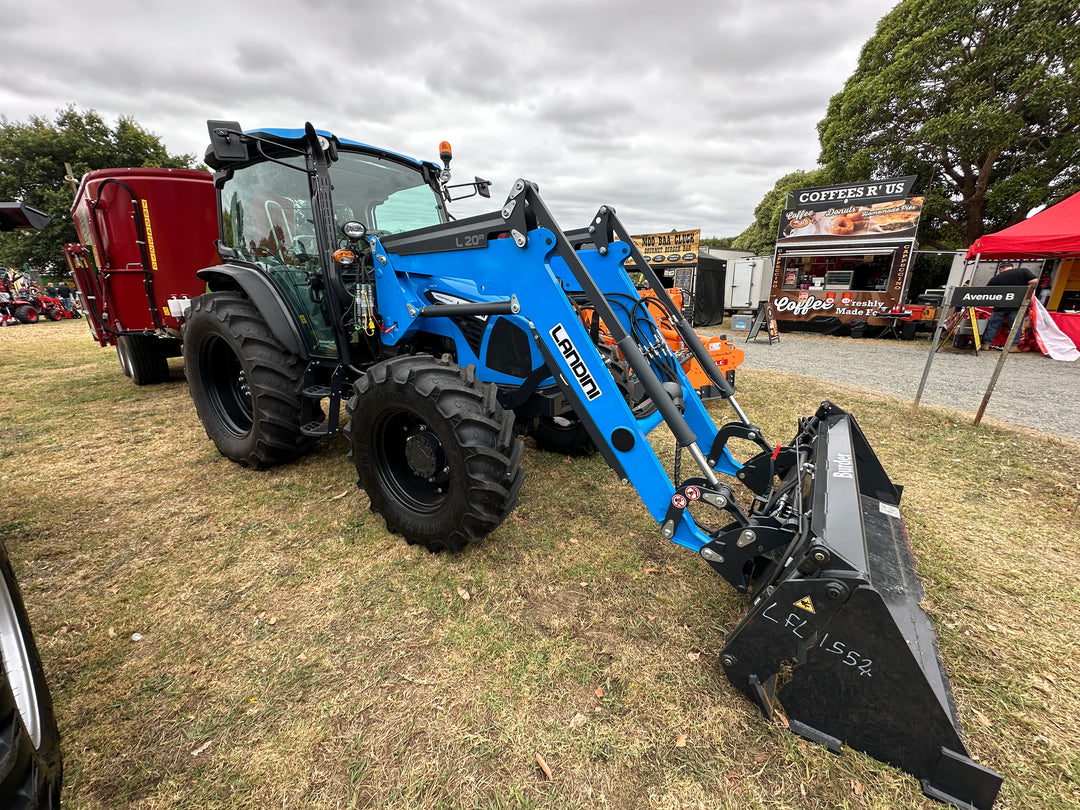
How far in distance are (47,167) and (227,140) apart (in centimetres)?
3402

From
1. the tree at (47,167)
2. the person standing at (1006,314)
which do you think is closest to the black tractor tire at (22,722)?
the person standing at (1006,314)

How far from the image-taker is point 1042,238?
8.94 metres

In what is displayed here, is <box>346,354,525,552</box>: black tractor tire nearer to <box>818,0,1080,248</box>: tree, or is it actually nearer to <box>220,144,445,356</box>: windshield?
<box>220,144,445,356</box>: windshield

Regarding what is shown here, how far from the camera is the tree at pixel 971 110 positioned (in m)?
13.8

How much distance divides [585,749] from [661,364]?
2397 millimetres

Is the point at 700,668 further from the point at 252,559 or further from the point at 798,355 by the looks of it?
the point at 798,355

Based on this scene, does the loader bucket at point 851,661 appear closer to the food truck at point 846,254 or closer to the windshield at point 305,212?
the windshield at point 305,212

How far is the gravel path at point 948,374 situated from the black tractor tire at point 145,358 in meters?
10.1

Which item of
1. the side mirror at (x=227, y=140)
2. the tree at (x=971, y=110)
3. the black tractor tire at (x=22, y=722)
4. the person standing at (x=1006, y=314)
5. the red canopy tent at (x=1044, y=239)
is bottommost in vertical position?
the black tractor tire at (x=22, y=722)

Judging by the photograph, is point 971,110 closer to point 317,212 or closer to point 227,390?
point 317,212

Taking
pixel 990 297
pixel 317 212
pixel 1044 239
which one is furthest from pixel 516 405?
pixel 1044 239

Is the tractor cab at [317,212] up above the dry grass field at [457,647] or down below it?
above

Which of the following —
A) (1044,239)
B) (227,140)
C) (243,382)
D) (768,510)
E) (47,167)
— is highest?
(47,167)

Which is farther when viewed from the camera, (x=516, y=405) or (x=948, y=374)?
(x=948, y=374)
